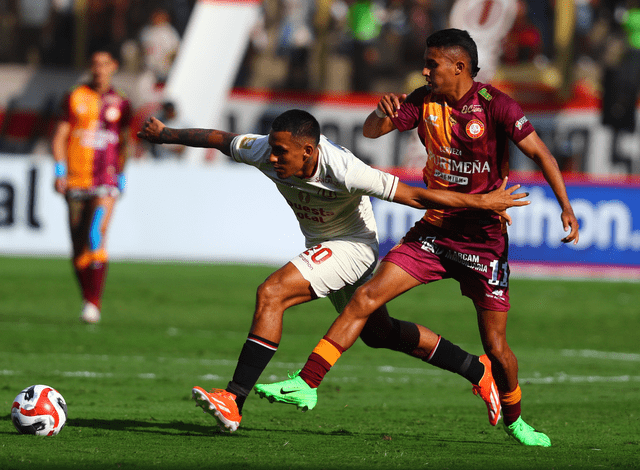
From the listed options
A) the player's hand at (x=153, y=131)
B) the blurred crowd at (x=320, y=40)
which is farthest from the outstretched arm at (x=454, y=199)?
the blurred crowd at (x=320, y=40)

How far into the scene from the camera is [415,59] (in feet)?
72.0

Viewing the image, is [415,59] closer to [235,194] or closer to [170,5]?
[170,5]

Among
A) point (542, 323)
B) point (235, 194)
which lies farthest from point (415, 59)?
point (542, 323)

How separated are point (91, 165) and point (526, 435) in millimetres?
6526

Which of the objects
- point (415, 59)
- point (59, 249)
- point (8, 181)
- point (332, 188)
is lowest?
point (59, 249)

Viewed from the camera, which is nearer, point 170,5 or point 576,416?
point 576,416

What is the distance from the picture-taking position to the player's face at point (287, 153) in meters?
5.64

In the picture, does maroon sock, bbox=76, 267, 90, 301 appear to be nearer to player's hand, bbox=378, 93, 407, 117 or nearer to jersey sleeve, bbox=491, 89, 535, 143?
player's hand, bbox=378, 93, 407, 117

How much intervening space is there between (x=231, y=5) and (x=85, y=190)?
410 inches

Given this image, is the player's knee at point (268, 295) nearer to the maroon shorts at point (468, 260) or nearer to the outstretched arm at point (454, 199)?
the maroon shorts at point (468, 260)

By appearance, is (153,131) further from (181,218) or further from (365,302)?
(181,218)

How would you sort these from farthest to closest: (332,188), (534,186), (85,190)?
(534,186) → (85,190) → (332,188)

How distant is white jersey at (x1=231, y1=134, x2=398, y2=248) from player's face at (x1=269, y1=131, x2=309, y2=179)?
14 cm

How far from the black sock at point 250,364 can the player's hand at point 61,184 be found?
567 centimetres
